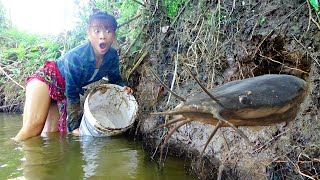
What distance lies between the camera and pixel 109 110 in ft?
14.6

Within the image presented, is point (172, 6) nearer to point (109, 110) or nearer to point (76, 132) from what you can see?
point (109, 110)

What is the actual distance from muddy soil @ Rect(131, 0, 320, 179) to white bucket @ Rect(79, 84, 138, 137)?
1.21ft

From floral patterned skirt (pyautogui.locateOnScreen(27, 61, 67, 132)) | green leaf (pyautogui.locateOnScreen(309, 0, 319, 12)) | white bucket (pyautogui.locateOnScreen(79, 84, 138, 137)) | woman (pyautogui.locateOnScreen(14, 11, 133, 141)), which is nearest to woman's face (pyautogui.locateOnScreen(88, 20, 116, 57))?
woman (pyautogui.locateOnScreen(14, 11, 133, 141))

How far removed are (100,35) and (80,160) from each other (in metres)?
1.61

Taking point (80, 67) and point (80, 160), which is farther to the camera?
point (80, 67)

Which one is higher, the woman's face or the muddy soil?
the woman's face

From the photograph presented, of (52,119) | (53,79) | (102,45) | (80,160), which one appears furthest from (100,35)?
(80,160)

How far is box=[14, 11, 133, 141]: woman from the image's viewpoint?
3.92 metres

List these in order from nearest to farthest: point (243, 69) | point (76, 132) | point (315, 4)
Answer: point (315, 4)
point (243, 69)
point (76, 132)

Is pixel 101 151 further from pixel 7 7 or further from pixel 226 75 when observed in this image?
pixel 7 7

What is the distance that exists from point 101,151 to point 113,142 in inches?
17.0

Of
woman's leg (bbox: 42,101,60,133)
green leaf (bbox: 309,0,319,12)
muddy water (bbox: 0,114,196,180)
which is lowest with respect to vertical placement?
muddy water (bbox: 0,114,196,180)

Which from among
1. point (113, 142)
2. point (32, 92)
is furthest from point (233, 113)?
point (32, 92)

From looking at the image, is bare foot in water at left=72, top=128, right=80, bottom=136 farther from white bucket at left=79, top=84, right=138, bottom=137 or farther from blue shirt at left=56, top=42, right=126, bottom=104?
blue shirt at left=56, top=42, right=126, bottom=104
